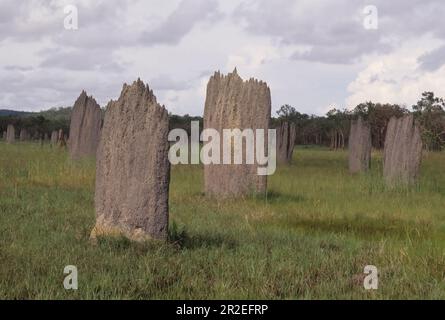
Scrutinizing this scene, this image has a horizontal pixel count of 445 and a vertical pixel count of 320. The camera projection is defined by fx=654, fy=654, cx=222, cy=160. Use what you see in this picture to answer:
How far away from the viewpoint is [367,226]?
10812mm

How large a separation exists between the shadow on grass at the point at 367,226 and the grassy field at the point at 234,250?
0.02 m

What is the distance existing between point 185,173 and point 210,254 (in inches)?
532

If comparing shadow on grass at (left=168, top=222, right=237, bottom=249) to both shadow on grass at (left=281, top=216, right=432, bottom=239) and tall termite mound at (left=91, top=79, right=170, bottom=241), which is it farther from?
shadow on grass at (left=281, top=216, right=432, bottom=239)

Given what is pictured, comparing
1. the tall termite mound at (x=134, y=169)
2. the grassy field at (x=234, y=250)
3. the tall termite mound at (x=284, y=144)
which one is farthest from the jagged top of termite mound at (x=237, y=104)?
the tall termite mound at (x=284, y=144)

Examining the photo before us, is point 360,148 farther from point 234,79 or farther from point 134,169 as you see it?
point 134,169

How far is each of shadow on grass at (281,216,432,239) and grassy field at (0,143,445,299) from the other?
2cm

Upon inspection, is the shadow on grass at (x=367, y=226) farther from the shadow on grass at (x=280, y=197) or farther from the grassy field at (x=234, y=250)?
the shadow on grass at (x=280, y=197)

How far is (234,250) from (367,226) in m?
3.83

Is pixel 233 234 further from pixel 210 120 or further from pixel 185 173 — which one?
pixel 185 173

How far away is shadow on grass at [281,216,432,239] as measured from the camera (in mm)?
9992

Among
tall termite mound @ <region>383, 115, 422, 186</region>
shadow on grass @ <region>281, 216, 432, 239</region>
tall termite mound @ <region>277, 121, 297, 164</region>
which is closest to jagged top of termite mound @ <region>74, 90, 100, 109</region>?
tall termite mound @ <region>277, 121, 297, 164</region>

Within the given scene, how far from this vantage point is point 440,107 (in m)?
34.9

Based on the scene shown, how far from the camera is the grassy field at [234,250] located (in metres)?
6.00
